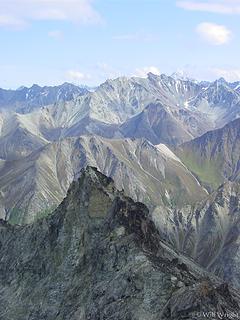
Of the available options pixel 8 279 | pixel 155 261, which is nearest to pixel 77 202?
pixel 8 279

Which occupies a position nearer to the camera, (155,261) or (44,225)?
(155,261)

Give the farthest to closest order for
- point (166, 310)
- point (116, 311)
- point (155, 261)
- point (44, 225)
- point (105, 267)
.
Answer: point (44, 225)
point (105, 267)
point (155, 261)
point (116, 311)
point (166, 310)

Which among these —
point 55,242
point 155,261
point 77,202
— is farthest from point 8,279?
point 155,261

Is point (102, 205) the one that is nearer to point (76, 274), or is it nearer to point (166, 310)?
point (76, 274)

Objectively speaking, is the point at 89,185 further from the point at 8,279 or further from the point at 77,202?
the point at 8,279

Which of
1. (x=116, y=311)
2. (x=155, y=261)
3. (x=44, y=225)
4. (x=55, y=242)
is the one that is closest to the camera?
(x=116, y=311)

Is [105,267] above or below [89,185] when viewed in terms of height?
below
